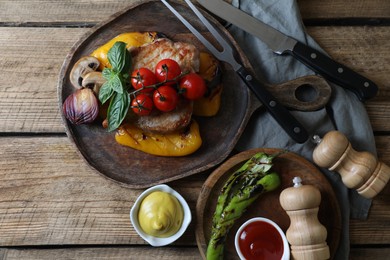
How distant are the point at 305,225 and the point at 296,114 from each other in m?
0.45

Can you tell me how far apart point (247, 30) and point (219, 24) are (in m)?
0.12

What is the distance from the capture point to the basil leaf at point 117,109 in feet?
5.66

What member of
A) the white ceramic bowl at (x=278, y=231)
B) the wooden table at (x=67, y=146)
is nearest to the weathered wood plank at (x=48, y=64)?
the wooden table at (x=67, y=146)

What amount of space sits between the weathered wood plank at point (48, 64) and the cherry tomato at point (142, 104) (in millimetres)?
396

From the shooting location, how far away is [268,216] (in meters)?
1.86

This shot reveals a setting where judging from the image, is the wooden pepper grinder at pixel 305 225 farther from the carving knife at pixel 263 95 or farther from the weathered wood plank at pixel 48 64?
the weathered wood plank at pixel 48 64

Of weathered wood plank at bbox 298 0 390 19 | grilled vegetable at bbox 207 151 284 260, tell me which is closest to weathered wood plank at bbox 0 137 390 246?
grilled vegetable at bbox 207 151 284 260

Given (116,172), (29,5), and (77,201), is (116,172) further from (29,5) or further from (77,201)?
(29,5)

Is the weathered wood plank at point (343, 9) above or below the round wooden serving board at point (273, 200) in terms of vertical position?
above

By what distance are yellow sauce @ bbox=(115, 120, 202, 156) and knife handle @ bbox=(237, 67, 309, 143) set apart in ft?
0.94

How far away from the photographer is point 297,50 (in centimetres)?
188

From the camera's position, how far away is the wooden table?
1.90 m

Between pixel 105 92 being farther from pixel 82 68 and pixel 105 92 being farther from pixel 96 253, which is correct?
pixel 96 253

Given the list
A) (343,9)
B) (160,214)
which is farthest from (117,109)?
(343,9)
